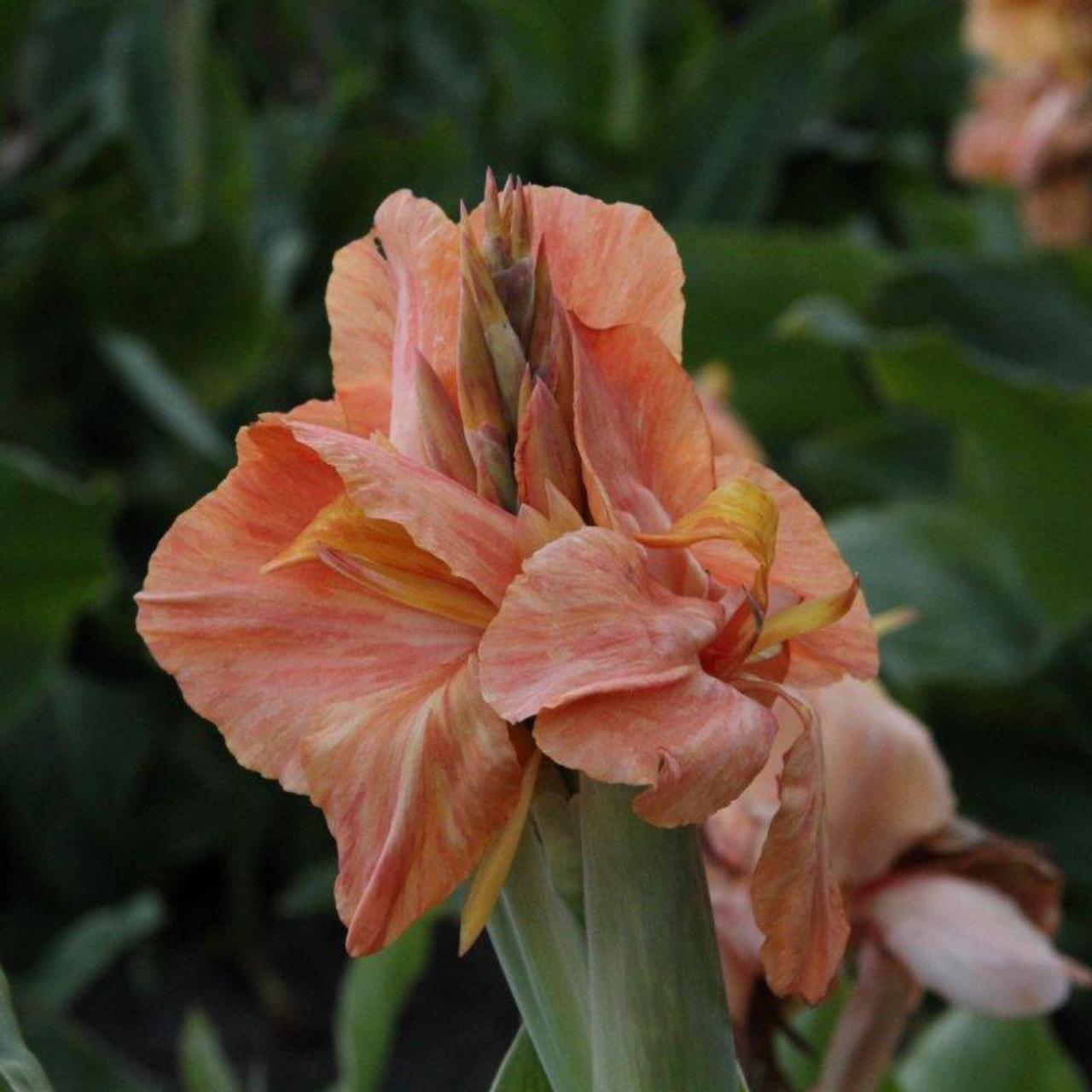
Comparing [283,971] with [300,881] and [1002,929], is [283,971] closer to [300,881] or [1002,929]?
[300,881]

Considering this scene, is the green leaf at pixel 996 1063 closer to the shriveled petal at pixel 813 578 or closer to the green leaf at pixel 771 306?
the shriveled petal at pixel 813 578

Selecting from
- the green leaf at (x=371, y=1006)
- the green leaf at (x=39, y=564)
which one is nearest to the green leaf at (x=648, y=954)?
the green leaf at (x=371, y=1006)

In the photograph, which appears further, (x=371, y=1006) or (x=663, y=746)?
(x=371, y=1006)

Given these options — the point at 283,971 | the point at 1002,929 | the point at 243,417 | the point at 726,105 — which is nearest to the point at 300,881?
the point at 283,971

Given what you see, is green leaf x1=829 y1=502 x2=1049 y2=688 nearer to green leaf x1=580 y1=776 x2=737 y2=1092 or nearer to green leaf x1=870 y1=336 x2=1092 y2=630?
green leaf x1=870 y1=336 x2=1092 y2=630

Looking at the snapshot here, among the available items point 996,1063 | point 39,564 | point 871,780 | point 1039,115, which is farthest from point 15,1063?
point 1039,115

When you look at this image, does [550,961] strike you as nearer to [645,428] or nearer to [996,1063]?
[645,428]
